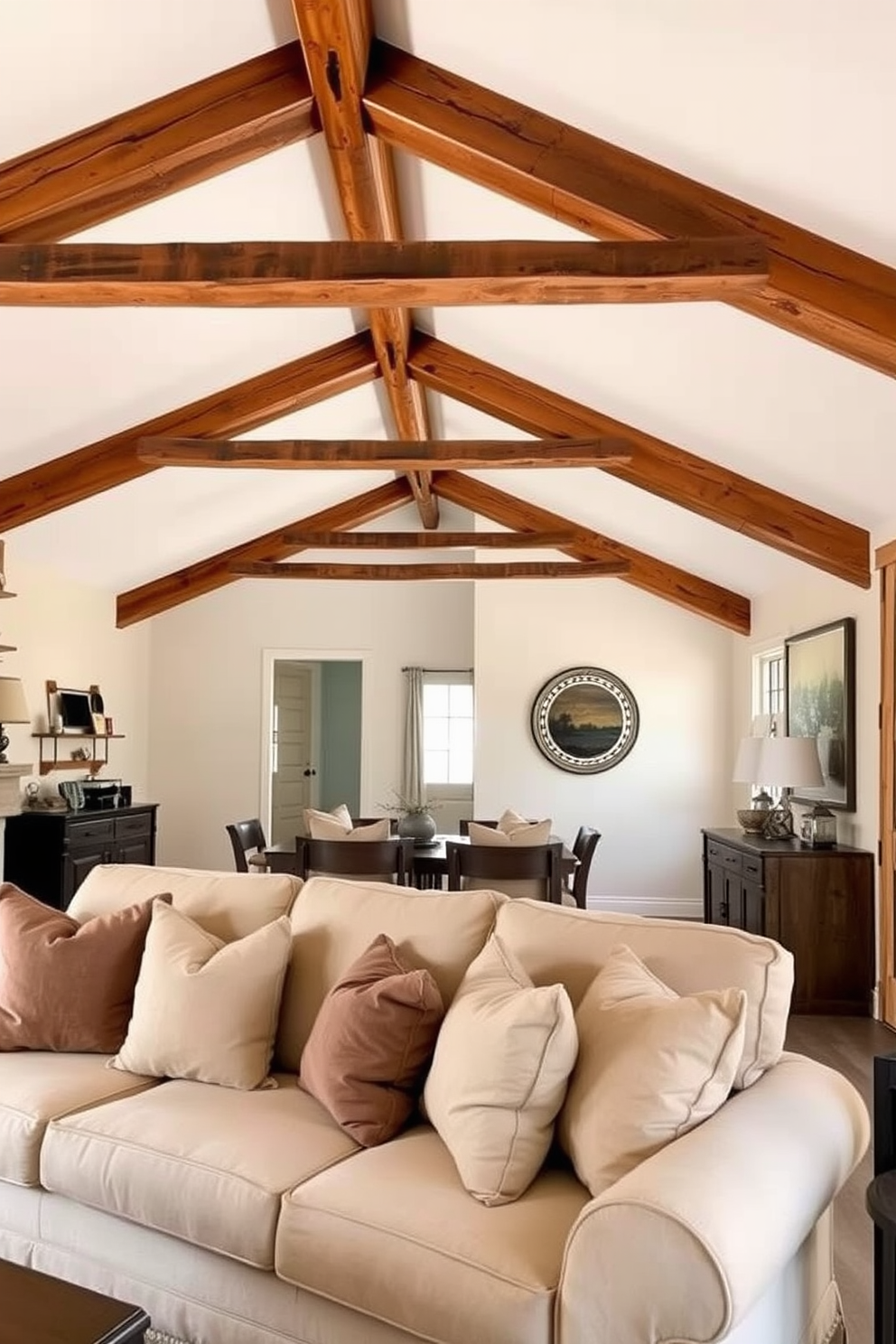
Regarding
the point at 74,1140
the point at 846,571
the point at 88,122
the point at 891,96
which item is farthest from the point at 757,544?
the point at 74,1140

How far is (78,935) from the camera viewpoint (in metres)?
3.07

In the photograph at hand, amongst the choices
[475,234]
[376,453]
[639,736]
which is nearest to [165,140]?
[475,234]

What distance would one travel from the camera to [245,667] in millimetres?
9664

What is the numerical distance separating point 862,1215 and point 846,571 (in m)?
3.39

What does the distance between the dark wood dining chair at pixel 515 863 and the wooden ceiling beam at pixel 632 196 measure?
8.72 feet

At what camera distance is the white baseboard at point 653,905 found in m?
8.49

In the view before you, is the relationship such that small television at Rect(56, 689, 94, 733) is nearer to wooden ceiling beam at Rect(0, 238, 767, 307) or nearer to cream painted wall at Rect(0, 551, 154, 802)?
cream painted wall at Rect(0, 551, 154, 802)

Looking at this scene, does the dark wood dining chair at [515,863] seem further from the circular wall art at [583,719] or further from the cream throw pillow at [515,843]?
the circular wall art at [583,719]

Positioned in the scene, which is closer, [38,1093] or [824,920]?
[38,1093]

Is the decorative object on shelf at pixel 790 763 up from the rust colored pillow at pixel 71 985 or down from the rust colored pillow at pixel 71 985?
up

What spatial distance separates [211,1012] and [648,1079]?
1221 millimetres

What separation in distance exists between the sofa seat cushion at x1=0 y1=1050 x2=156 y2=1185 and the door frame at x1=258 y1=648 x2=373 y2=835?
658 centimetres

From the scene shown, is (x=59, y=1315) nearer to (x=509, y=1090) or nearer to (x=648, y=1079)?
(x=509, y=1090)

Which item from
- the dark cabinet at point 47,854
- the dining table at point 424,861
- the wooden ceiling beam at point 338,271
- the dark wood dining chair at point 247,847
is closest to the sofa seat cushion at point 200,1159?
the wooden ceiling beam at point 338,271
